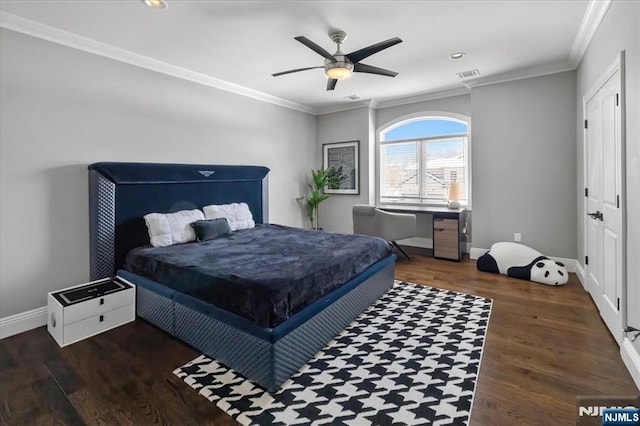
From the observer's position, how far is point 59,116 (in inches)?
119

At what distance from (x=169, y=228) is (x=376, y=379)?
2591mm

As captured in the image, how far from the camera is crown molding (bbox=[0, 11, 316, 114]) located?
2740mm

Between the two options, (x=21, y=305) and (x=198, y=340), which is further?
(x=21, y=305)

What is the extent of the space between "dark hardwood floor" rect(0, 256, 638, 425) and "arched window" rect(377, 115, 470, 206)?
112 inches

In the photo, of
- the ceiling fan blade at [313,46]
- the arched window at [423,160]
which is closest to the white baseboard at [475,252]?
the arched window at [423,160]

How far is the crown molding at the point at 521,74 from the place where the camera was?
406 cm

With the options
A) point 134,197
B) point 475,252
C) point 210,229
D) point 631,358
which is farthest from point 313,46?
point 475,252

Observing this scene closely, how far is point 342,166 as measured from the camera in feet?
20.7

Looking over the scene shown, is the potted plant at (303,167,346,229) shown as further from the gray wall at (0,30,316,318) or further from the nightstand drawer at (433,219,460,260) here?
the gray wall at (0,30,316,318)

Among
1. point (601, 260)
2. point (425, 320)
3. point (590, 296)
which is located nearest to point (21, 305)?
point (425, 320)

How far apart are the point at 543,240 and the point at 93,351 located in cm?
523

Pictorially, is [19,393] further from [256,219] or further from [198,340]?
[256,219]

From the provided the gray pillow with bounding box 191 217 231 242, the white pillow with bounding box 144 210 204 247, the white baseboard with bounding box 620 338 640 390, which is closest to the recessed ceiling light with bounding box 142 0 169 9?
the white pillow with bounding box 144 210 204 247

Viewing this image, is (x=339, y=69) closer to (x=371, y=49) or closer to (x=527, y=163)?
(x=371, y=49)
